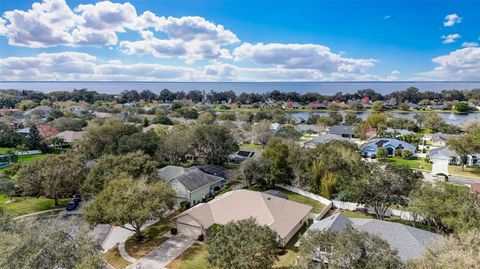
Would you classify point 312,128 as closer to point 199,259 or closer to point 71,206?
point 71,206

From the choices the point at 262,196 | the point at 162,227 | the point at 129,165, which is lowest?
the point at 162,227

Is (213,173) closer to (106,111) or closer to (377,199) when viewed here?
(377,199)

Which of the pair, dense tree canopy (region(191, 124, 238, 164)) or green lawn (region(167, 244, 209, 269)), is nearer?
green lawn (region(167, 244, 209, 269))

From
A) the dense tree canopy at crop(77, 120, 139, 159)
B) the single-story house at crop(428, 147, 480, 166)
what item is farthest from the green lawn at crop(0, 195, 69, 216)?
the single-story house at crop(428, 147, 480, 166)

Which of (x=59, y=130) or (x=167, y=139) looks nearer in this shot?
(x=167, y=139)

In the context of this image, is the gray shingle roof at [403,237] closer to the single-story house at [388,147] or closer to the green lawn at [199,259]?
the green lawn at [199,259]

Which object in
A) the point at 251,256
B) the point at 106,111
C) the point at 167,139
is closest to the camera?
the point at 251,256

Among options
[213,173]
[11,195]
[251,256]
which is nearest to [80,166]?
[11,195]

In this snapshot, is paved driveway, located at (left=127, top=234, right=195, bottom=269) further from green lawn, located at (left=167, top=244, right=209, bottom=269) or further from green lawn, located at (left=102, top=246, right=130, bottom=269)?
green lawn, located at (left=102, top=246, right=130, bottom=269)
